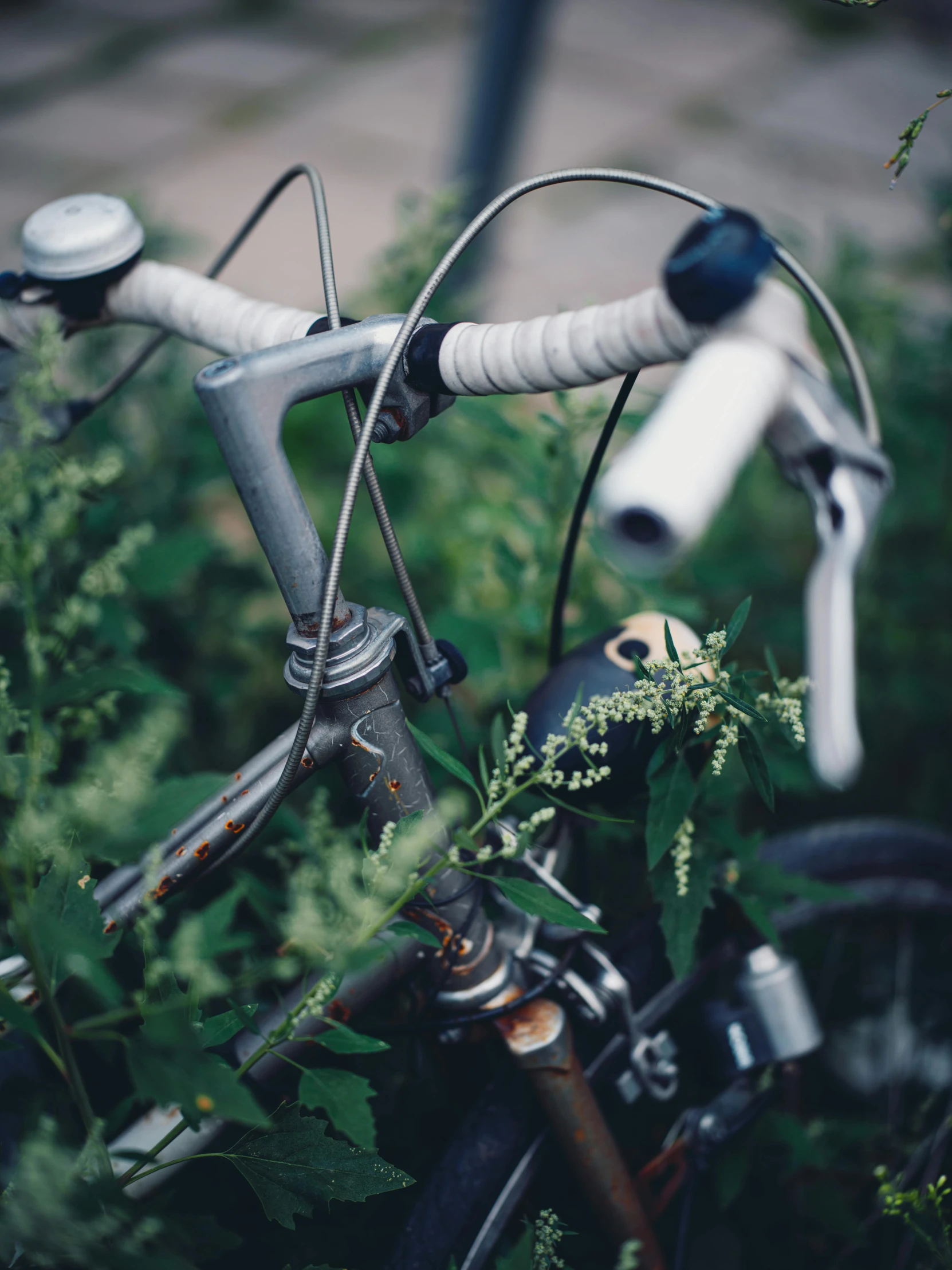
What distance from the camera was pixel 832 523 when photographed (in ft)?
2.08

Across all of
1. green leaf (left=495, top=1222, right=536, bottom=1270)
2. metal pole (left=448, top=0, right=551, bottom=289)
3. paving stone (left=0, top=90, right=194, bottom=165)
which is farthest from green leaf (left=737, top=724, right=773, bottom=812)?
paving stone (left=0, top=90, right=194, bottom=165)

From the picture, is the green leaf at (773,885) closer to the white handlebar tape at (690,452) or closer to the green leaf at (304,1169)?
the green leaf at (304,1169)

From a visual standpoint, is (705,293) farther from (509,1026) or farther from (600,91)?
(600,91)

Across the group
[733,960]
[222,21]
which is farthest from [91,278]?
[222,21]

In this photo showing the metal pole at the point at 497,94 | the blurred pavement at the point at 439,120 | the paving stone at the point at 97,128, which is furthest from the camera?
the paving stone at the point at 97,128

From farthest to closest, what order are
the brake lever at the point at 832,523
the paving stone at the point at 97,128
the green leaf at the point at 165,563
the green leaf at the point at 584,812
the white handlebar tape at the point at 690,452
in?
the paving stone at the point at 97,128, the green leaf at the point at 165,563, the green leaf at the point at 584,812, the brake lever at the point at 832,523, the white handlebar tape at the point at 690,452

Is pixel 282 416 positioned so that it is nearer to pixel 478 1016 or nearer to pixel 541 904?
pixel 541 904

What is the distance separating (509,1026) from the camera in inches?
33.6

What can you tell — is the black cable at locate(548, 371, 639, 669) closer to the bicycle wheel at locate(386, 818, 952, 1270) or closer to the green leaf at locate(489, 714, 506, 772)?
the green leaf at locate(489, 714, 506, 772)

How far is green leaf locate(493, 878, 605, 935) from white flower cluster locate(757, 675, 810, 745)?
0.24 m

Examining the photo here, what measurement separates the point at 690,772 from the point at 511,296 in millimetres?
2920

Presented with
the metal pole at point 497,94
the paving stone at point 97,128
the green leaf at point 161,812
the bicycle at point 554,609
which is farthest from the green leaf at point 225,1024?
the paving stone at point 97,128

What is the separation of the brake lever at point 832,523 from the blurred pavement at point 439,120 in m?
2.51

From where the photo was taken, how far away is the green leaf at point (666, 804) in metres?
0.82
